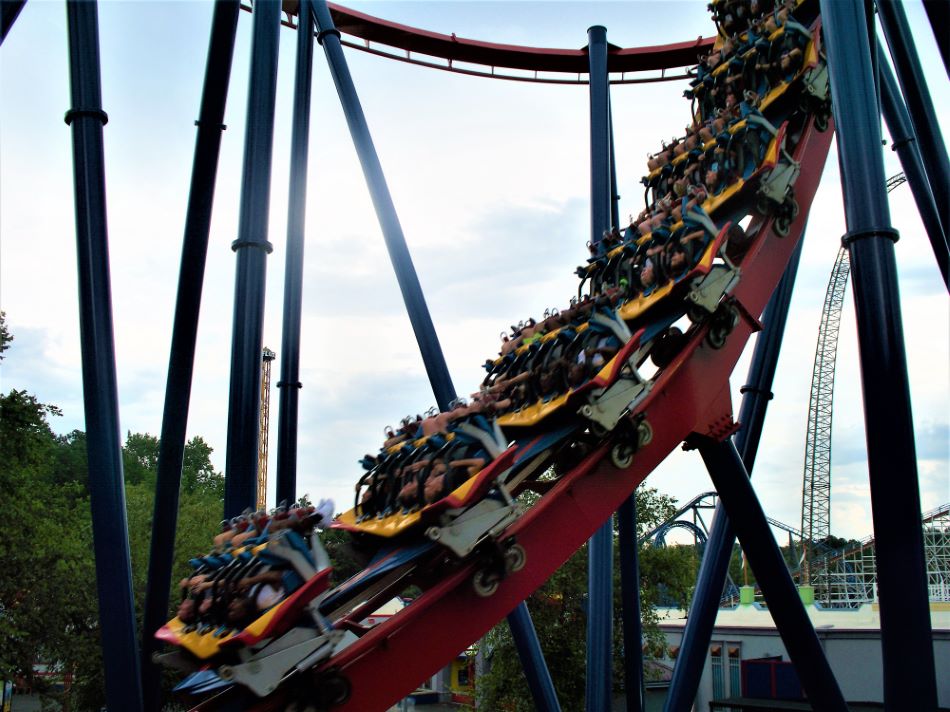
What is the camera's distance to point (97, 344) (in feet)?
16.4

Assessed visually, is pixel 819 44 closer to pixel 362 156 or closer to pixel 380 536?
pixel 362 156

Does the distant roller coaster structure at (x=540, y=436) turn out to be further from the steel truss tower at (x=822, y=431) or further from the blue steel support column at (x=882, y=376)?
the steel truss tower at (x=822, y=431)

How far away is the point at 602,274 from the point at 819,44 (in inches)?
87.7

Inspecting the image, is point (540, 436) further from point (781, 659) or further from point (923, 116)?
point (781, 659)

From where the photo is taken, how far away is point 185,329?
607 centimetres

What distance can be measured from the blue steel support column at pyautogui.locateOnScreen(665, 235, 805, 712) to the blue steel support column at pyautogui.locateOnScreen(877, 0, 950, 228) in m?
1.15

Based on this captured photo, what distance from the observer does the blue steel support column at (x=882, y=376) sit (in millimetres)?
4258

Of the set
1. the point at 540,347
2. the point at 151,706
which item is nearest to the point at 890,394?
the point at 540,347

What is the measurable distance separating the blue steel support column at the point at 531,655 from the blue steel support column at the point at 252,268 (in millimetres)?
3260

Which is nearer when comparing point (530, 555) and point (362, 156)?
point (530, 555)

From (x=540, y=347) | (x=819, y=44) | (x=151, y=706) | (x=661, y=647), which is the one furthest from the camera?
(x=661, y=647)

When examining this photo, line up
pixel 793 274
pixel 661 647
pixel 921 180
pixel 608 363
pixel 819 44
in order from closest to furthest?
pixel 608 363 < pixel 819 44 < pixel 921 180 < pixel 793 274 < pixel 661 647

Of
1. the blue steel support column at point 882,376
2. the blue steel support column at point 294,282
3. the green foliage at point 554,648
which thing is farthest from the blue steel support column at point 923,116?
the green foliage at point 554,648

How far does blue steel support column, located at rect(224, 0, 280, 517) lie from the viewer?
15.6 ft
